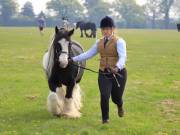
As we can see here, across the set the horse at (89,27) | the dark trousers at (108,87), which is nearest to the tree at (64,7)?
the horse at (89,27)

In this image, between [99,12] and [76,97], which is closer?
[76,97]

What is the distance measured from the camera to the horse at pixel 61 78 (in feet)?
28.2

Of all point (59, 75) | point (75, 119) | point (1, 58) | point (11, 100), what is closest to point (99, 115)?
point (75, 119)

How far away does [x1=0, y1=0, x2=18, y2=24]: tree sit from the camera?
126537 millimetres

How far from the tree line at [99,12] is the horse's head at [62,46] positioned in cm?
11278

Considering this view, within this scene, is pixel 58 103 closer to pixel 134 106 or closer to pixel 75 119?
pixel 75 119

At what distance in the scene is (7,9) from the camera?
129 meters

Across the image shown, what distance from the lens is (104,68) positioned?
27.1 ft

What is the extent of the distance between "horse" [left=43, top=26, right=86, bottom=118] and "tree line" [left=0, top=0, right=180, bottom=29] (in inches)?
4416

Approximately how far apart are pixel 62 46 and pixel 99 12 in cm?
13386

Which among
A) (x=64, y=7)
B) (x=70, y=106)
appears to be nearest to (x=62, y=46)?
(x=70, y=106)

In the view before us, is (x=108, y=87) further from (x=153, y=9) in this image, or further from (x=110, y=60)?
(x=153, y=9)

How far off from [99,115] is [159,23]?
132m

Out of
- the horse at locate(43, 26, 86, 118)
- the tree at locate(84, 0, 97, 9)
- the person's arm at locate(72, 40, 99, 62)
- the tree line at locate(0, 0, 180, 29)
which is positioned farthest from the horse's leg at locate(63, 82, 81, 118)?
the tree at locate(84, 0, 97, 9)
